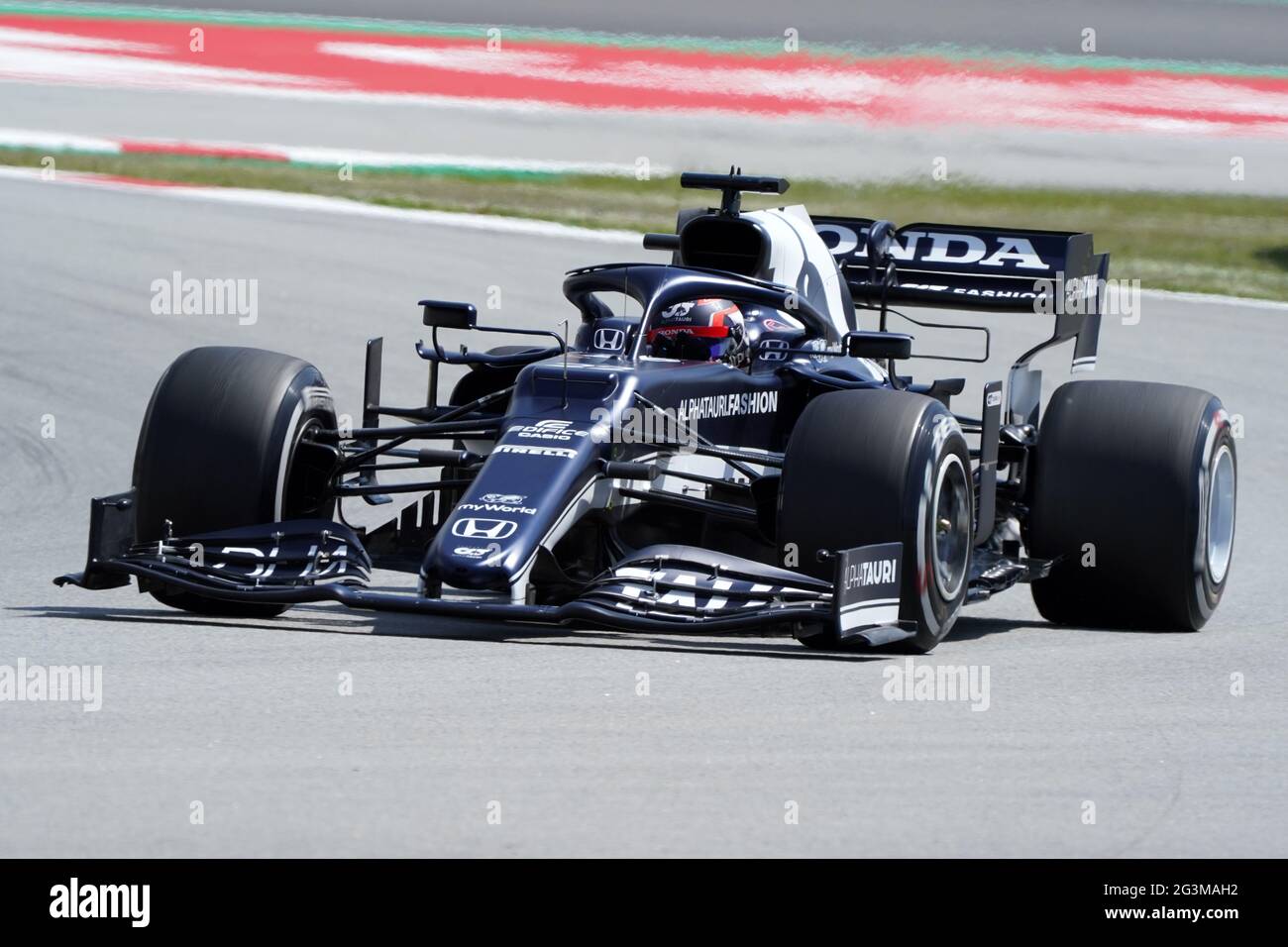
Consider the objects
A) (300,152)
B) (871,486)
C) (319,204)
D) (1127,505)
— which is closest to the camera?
(871,486)

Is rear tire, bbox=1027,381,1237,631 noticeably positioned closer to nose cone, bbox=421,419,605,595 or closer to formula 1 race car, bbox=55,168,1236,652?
formula 1 race car, bbox=55,168,1236,652

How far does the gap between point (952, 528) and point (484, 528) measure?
1.91 metres

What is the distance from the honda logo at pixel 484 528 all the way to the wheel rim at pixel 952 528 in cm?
164

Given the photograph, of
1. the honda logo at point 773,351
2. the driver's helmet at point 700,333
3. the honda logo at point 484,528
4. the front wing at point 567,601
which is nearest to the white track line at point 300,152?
the honda logo at point 773,351

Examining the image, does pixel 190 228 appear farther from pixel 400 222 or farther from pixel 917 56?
pixel 917 56

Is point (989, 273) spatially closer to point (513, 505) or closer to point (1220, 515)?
point (1220, 515)

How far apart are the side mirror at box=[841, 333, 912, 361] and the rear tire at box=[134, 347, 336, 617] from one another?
2.25 metres

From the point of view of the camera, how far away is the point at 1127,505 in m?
9.12

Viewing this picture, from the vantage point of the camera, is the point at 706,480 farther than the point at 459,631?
Yes

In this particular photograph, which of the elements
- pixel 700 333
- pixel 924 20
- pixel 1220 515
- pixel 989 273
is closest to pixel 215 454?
pixel 700 333

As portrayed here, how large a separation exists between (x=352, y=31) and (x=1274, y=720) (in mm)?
23532

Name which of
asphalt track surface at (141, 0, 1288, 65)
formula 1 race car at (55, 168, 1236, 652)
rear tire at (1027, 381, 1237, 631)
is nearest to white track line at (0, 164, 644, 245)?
asphalt track surface at (141, 0, 1288, 65)
